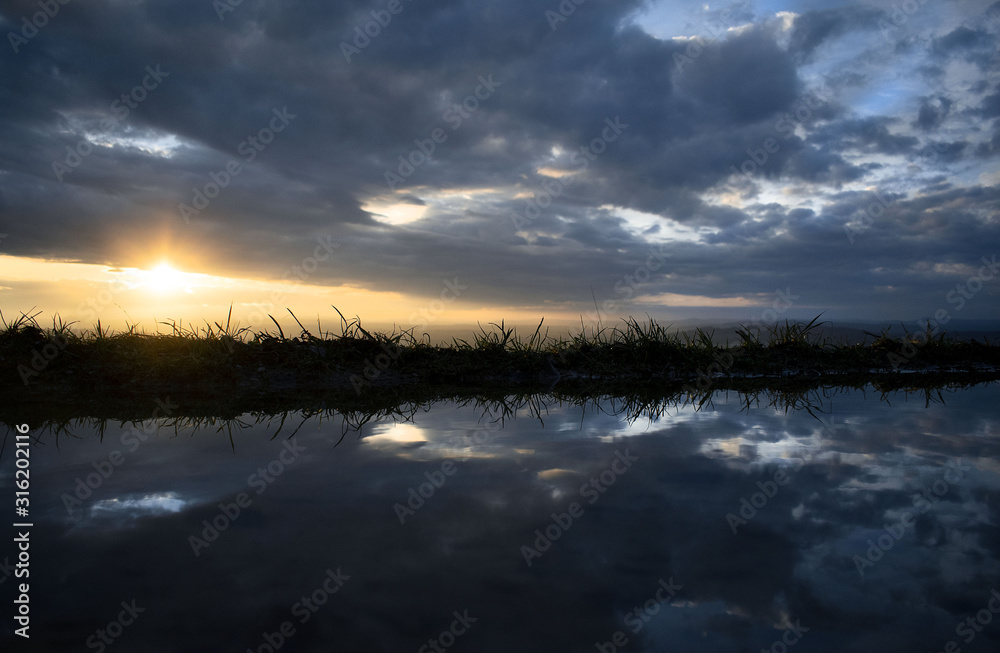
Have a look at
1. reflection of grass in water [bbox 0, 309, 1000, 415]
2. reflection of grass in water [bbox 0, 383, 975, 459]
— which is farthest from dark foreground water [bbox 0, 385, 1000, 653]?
reflection of grass in water [bbox 0, 309, 1000, 415]

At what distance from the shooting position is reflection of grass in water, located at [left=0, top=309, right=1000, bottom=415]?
17.6ft

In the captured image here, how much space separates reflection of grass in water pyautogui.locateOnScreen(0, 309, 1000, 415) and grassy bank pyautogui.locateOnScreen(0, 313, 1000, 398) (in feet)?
0.05

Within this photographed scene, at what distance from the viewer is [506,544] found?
2.07m

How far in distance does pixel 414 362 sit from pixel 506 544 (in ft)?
15.0

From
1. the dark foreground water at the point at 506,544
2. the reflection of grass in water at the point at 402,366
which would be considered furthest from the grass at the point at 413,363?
the dark foreground water at the point at 506,544

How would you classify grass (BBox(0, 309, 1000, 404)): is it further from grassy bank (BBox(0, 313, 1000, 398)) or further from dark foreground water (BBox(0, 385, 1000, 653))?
dark foreground water (BBox(0, 385, 1000, 653))

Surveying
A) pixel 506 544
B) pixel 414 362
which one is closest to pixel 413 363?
pixel 414 362

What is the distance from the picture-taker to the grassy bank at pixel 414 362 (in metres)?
5.50

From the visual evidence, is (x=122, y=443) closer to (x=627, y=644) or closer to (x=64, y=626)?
(x=64, y=626)

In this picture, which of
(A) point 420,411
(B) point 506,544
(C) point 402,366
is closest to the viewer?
(B) point 506,544

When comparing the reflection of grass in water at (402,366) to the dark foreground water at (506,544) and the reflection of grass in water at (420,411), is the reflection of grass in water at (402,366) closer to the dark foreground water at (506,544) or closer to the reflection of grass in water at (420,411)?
the reflection of grass in water at (420,411)

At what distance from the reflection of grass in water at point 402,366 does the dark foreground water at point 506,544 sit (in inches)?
72.3

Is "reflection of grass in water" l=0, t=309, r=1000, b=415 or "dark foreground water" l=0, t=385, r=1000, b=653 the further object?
"reflection of grass in water" l=0, t=309, r=1000, b=415

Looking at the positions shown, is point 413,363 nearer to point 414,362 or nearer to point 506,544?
point 414,362
